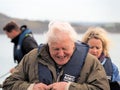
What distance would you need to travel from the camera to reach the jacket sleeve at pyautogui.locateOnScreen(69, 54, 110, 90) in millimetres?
2189

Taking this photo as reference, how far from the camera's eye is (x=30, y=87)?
223 cm

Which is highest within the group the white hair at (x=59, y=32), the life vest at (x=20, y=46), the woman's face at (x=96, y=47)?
the white hair at (x=59, y=32)

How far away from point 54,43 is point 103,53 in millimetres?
725

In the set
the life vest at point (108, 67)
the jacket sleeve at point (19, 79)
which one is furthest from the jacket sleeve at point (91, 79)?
the life vest at point (108, 67)

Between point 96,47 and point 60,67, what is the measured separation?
60 centimetres

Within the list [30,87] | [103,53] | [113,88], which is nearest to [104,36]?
[103,53]

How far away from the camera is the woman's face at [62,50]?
216 centimetres

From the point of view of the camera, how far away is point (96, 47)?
2.79m

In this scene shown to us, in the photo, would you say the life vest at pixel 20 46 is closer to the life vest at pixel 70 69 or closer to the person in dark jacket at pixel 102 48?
the person in dark jacket at pixel 102 48

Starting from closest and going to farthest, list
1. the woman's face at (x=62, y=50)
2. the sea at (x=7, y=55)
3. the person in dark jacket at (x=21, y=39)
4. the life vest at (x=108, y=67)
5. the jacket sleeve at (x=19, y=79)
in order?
1. the woman's face at (x=62, y=50)
2. the jacket sleeve at (x=19, y=79)
3. the life vest at (x=108, y=67)
4. the person in dark jacket at (x=21, y=39)
5. the sea at (x=7, y=55)

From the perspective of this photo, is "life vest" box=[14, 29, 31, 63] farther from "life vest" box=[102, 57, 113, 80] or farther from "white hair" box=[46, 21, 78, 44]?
"white hair" box=[46, 21, 78, 44]

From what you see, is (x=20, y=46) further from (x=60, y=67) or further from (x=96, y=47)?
(x=60, y=67)

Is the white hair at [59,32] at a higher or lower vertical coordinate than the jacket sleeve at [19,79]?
higher

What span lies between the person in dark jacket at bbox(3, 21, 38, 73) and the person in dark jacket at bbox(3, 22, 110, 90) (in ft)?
5.68
